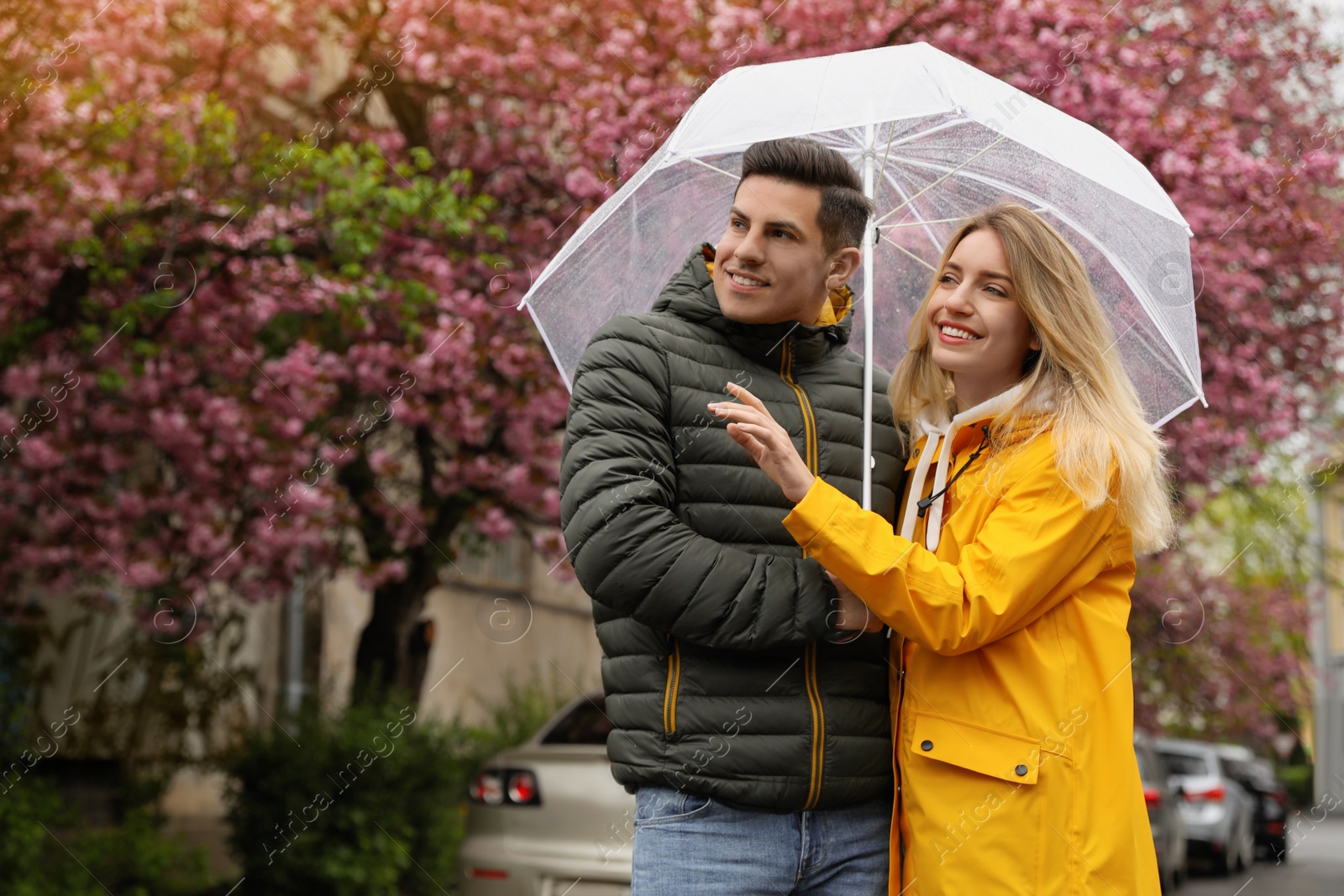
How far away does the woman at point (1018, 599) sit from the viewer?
7.65 feet

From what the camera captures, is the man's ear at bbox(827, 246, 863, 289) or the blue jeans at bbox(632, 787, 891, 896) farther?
the man's ear at bbox(827, 246, 863, 289)

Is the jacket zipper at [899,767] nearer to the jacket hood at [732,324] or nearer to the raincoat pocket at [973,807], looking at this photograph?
the raincoat pocket at [973,807]

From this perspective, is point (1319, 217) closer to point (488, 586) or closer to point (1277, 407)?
point (1277, 407)

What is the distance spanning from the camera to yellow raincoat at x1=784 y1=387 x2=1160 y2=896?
233 cm

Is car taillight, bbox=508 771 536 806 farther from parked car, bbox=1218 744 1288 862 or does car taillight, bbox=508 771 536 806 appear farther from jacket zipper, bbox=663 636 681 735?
parked car, bbox=1218 744 1288 862

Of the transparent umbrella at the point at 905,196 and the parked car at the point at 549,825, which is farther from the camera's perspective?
the parked car at the point at 549,825

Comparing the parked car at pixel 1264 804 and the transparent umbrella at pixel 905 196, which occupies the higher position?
the transparent umbrella at pixel 905 196

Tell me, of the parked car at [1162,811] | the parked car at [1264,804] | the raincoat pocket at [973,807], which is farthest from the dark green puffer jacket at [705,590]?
the parked car at [1264,804]

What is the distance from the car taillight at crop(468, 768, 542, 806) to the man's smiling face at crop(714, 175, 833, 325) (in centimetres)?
450

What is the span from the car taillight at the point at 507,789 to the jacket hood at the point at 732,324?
439 cm

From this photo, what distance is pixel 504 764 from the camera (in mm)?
6848

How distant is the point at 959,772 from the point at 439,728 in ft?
24.6

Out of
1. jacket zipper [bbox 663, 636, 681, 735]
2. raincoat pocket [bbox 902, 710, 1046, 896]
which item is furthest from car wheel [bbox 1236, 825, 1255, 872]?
jacket zipper [bbox 663, 636, 681, 735]

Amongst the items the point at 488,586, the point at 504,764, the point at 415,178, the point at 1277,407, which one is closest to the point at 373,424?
the point at 415,178
